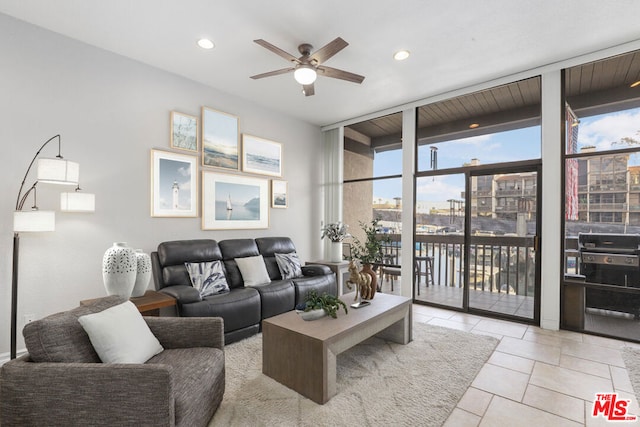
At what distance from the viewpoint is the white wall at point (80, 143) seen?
2.65 m

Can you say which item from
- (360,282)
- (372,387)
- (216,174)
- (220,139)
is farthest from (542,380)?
(220,139)

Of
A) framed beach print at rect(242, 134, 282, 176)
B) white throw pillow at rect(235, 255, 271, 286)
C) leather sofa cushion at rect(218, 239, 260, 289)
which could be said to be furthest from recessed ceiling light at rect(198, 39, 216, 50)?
white throw pillow at rect(235, 255, 271, 286)

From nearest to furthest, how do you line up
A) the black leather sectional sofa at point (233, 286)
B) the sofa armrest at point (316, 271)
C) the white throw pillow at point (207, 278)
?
1. the black leather sectional sofa at point (233, 286)
2. the white throw pillow at point (207, 278)
3. the sofa armrest at point (316, 271)

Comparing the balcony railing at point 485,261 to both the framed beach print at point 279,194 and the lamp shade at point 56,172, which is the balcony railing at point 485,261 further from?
the lamp shade at point 56,172

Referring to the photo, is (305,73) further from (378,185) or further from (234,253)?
(378,185)

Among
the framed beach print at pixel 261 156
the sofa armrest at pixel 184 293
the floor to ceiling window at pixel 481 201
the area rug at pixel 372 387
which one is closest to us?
the area rug at pixel 372 387

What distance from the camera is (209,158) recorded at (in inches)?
158

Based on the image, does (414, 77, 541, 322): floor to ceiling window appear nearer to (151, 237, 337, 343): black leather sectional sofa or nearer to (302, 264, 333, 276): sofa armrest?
(302, 264, 333, 276): sofa armrest

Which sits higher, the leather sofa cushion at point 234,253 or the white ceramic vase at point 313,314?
the leather sofa cushion at point 234,253

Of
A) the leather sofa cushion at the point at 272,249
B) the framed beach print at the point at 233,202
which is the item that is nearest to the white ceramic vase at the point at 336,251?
the leather sofa cushion at the point at 272,249

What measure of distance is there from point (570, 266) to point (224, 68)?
4662 mm

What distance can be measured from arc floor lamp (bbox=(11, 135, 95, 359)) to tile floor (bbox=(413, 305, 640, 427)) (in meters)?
3.29

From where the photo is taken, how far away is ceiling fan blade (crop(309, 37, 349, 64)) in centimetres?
248

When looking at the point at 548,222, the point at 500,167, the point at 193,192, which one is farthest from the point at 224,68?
the point at 548,222
